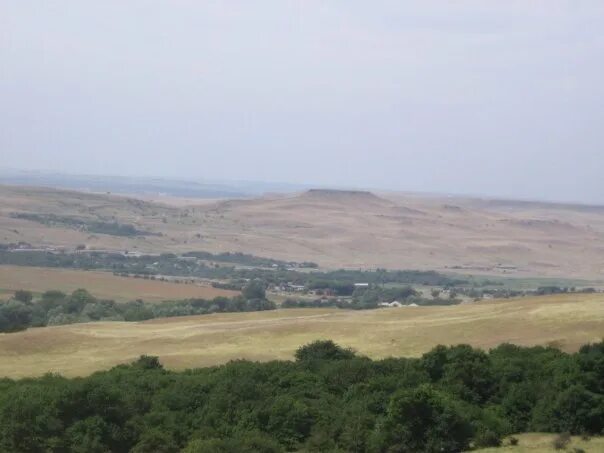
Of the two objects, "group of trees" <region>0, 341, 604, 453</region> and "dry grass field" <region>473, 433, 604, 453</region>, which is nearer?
"dry grass field" <region>473, 433, 604, 453</region>

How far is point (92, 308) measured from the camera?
221ft

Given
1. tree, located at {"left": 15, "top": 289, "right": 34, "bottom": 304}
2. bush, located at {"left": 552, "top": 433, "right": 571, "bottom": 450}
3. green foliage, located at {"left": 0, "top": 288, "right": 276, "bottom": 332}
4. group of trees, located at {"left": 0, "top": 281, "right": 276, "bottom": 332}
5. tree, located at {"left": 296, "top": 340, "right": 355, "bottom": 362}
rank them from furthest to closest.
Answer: tree, located at {"left": 15, "top": 289, "right": 34, "bottom": 304}, group of trees, located at {"left": 0, "top": 281, "right": 276, "bottom": 332}, green foliage, located at {"left": 0, "top": 288, "right": 276, "bottom": 332}, tree, located at {"left": 296, "top": 340, "right": 355, "bottom": 362}, bush, located at {"left": 552, "top": 433, "right": 571, "bottom": 450}

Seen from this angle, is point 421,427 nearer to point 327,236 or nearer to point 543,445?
point 543,445

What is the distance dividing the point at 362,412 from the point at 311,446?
2430 millimetres

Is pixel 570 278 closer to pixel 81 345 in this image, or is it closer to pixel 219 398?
pixel 81 345

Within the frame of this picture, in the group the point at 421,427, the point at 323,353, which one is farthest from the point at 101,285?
the point at 421,427

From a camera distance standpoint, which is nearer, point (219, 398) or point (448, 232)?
point (219, 398)

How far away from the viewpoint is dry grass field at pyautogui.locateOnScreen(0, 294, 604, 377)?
127ft

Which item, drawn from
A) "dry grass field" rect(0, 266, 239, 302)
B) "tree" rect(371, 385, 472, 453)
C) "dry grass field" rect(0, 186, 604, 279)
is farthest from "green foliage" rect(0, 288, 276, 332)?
"dry grass field" rect(0, 186, 604, 279)

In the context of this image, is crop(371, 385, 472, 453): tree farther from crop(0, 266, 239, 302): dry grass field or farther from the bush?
crop(0, 266, 239, 302): dry grass field

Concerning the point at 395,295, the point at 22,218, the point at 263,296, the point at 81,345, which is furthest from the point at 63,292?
the point at 22,218

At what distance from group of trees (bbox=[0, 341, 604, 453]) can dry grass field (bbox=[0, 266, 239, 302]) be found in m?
49.7

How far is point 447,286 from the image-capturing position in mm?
106812

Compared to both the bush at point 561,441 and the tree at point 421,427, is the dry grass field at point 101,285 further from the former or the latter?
the bush at point 561,441
